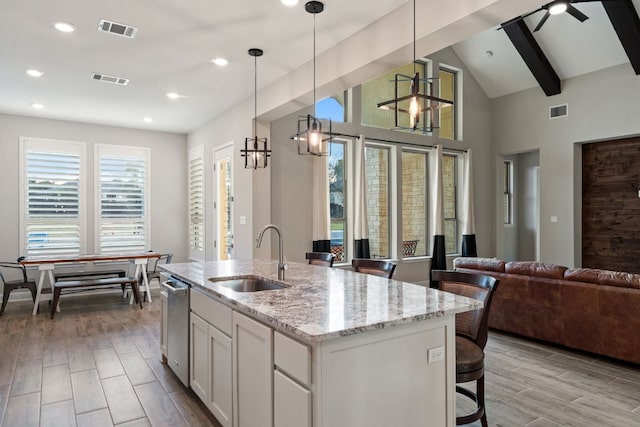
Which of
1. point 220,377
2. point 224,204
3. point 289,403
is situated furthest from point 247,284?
point 224,204

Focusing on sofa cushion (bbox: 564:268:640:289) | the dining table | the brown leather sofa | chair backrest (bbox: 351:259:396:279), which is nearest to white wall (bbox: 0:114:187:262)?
the dining table

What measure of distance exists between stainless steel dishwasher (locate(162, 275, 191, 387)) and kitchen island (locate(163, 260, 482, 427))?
0.49m

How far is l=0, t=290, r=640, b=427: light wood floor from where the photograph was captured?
8.72 feet

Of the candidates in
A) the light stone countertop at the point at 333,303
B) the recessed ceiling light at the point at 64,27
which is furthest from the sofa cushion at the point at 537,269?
the recessed ceiling light at the point at 64,27

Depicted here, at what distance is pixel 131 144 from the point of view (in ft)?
23.9

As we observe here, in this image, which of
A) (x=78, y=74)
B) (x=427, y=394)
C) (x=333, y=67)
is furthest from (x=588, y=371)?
(x=78, y=74)

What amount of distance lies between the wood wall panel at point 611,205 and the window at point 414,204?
2771mm

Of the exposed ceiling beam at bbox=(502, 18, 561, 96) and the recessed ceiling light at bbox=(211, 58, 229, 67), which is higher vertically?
the exposed ceiling beam at bbox=(502, 18, 561, 96)

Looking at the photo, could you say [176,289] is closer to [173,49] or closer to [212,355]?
[212,355]

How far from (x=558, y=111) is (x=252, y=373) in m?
7.47

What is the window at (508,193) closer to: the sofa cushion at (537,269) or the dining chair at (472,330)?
the sofa cushion at (537,269)

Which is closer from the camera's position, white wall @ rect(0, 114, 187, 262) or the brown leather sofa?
the brown leather sofa

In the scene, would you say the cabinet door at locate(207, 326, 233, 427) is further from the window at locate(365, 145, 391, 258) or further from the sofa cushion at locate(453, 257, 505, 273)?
the window at locate(365, 145, 391, 258)

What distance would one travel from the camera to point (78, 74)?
4.57 meters
